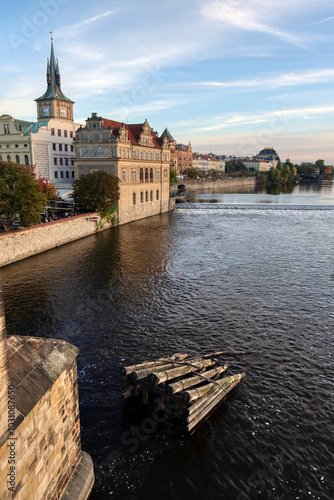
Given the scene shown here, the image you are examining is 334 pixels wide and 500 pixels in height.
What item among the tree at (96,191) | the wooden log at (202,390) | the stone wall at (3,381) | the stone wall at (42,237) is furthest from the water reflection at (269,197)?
the stone wall at (3,381)

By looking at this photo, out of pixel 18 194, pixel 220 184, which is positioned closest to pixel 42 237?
pixel 18 194

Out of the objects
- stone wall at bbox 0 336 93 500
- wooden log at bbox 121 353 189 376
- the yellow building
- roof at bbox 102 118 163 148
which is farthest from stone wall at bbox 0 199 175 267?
stone wall at bbox 0 336 93 500

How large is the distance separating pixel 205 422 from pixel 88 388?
4885 millimetres

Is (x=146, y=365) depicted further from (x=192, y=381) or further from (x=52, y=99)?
(x=52, y=99)

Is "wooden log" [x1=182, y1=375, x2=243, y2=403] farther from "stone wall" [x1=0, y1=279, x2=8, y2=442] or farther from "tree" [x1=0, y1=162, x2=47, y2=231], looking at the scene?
"tree" [x1=0, y1=162, x2=47, y2=231]

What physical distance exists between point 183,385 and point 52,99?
2964 inches

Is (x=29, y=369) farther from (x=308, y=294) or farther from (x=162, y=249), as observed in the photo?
(x=162, y=249)

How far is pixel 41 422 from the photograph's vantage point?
7.59 m

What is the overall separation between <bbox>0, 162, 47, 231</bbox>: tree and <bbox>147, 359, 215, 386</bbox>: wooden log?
2261 centimetres

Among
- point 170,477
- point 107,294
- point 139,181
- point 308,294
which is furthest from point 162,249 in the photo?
point 170,477

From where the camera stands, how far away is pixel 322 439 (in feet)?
39.2

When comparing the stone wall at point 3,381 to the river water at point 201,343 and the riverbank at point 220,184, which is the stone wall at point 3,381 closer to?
the river water at point 201,343

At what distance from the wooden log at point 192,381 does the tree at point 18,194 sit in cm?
2313

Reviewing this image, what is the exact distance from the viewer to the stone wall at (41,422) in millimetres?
6743
